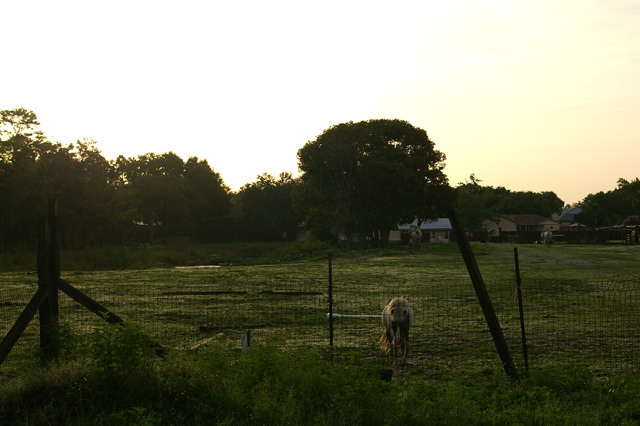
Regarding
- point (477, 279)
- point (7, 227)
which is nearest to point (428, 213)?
point (7, 227)

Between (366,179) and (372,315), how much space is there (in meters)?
41.8

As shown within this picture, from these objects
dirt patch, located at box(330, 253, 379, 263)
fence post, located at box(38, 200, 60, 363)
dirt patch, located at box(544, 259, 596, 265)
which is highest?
fence post, located at box(38, 200, 60, 363)

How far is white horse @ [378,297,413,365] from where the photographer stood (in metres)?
10.8

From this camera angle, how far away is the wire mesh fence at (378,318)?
11016mm

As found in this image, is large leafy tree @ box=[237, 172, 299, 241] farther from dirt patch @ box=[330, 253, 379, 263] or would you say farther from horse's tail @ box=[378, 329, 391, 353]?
horse's tail @ box=[378, 329, 391, 353]

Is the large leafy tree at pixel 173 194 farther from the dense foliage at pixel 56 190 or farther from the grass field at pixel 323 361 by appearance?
the grass field at pixel 323 361

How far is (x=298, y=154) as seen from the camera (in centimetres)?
6291

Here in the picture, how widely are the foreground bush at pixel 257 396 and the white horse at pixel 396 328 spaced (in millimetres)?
2700

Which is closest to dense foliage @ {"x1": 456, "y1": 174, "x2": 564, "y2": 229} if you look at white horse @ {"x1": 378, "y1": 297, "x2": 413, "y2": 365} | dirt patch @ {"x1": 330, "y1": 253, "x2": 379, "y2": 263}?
dirt patch @ {"x1": 330, "y1": 253, "x2": 379, "y2": 263}

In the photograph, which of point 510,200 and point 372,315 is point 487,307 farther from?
point 510,200

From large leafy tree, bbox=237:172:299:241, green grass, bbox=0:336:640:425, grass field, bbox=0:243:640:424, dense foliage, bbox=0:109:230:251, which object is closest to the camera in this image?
green grass, bbox=0:336:640:425

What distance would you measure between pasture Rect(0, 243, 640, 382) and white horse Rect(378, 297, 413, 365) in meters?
0.22

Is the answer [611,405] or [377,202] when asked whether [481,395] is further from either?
[377,202]

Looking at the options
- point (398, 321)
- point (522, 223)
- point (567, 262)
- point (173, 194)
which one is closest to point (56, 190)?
point (173, 194)
